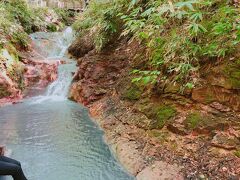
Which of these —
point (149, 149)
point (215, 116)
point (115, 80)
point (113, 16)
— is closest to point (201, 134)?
point (215, 116)

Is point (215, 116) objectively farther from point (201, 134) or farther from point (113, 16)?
point (113, 16)

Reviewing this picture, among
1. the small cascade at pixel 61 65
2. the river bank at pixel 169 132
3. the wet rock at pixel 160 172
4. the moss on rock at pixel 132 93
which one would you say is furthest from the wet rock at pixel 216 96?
the small cascade at pixel 61 65

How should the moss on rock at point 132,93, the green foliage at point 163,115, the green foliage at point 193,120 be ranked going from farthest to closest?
the moss on rock at point 132,93
the green foliage at point 163,115
the green foliage at point 193,120

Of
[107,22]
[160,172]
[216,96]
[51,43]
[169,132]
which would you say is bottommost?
[160,172]

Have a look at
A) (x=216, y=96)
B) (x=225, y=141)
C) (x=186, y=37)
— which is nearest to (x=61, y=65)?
(x=186, y=37)

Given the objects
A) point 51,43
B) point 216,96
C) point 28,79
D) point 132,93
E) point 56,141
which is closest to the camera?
point 216,96

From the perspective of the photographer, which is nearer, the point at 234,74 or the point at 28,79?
the point at 234,74

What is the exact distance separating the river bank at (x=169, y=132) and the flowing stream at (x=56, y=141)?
0.95ft

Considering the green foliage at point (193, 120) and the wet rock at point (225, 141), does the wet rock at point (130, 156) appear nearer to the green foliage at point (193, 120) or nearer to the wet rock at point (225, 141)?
the green foliage at point (193, 120)

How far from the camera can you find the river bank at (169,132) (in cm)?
342

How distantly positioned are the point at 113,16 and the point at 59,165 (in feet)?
13.3

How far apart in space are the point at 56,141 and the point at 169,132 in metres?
2.10

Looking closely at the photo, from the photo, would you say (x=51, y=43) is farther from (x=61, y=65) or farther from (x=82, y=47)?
(x=82, y=47)

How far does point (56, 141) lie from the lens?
4.94 m
